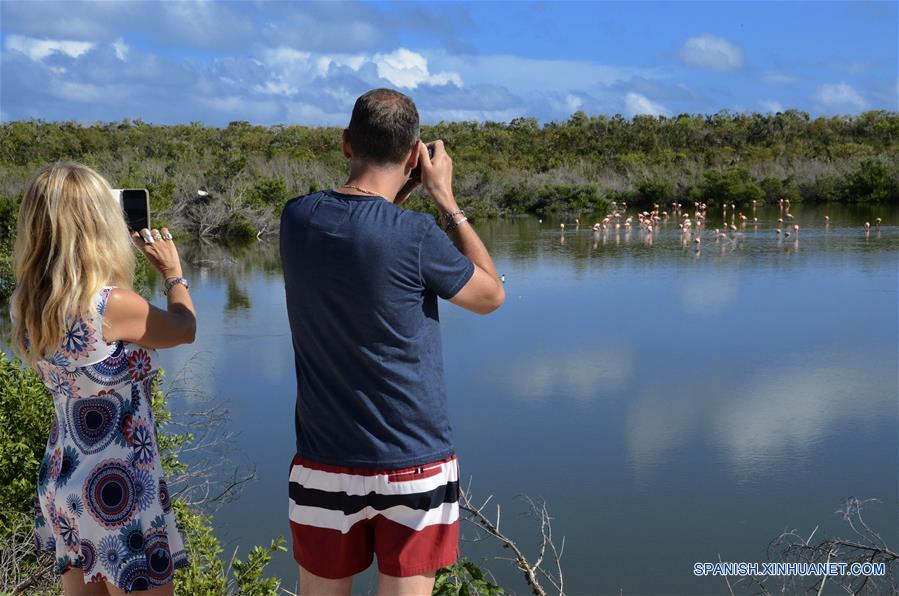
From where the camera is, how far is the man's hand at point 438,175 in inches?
69.2

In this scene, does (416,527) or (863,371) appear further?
(863,371)

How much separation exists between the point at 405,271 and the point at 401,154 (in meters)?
0.21

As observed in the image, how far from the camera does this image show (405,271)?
1617mm

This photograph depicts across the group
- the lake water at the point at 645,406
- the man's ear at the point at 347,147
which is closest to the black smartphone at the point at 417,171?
the man's ear at the point at 347,147

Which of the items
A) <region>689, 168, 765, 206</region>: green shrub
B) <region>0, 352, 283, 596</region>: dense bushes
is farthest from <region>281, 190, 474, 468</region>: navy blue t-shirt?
<region>689, 168, 765, 206</region>: green shrub

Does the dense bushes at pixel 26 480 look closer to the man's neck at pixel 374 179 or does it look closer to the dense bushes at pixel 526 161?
the man's neck at pixel 374 179

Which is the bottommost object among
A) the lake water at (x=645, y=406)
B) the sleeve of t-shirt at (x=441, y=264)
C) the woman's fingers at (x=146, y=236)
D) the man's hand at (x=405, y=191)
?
the lake water at (x=645, y=406)

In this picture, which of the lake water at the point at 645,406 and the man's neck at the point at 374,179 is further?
the lake water at the point at 645,406

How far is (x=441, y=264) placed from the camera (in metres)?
1.64

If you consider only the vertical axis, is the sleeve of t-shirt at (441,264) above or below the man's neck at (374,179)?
below

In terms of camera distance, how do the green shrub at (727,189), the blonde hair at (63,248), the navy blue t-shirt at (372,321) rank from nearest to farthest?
the navy blue t-shirt at (372,321)
the blonde hair at (63,248)
the green shrub at (727,189)

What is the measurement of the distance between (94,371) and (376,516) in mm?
594

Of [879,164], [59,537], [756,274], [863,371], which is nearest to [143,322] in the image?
[59,537]

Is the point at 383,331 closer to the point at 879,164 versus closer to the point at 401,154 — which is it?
the point at 401,154
